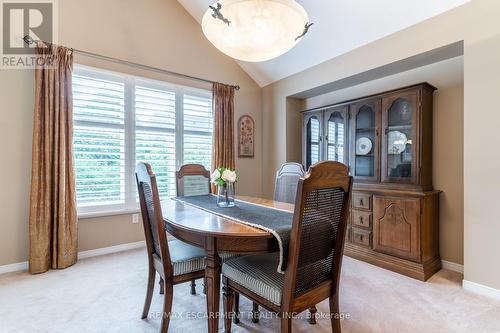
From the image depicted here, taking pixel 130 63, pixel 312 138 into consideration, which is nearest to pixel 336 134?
pixel 312 138

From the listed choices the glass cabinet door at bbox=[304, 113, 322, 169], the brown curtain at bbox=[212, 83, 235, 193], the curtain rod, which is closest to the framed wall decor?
the brown curtain at bbox=[212, 83, 235, 193]

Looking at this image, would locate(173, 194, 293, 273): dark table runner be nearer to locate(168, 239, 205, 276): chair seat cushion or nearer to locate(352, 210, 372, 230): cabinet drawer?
locate(168, 239, 205, 276): chair seat cushion

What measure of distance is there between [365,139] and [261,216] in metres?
2.01

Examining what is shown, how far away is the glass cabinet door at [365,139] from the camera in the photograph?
2.96 metres

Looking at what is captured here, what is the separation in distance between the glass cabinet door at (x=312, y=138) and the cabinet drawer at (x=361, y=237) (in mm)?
1085

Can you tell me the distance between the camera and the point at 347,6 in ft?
8.71

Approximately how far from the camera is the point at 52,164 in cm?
266

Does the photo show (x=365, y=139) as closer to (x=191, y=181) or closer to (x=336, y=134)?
(x=336, y=134)

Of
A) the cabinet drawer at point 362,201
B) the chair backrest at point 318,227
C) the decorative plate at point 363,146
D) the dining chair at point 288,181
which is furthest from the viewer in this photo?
the decorative plate at point 363,146

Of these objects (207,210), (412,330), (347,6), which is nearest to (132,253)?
(207,210)

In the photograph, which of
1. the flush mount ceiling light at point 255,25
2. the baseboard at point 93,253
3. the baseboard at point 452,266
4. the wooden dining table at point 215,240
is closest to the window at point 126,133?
the baseboard at point 93,253

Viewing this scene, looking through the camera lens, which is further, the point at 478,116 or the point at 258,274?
the point at 478,116

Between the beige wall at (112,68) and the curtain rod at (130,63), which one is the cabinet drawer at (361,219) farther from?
the curtain rod at (130,63)

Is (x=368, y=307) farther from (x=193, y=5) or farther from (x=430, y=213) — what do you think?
(x=193, y=5)
